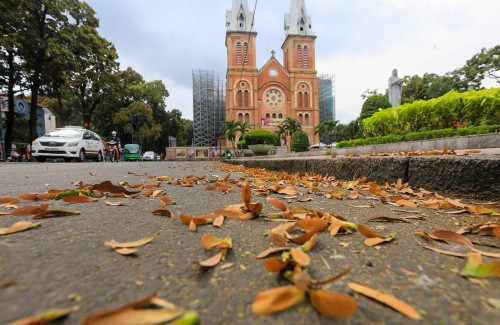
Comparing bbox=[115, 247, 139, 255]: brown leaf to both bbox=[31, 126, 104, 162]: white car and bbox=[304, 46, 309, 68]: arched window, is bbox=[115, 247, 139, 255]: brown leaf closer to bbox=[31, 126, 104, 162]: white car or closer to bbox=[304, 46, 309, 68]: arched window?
bbox=[31, 126, 104, 162]: white car

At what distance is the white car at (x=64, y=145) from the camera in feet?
34.1

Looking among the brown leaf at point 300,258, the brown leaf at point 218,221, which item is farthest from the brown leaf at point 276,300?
the brown leaf at point 218,221

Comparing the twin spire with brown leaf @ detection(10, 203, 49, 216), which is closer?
brown leaf @ detection(10, 203, 49, 216)

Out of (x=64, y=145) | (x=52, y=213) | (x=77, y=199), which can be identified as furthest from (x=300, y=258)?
(x=64, y=145)

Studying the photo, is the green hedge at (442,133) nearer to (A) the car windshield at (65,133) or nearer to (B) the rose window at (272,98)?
(A) the car windshield at (65,133)

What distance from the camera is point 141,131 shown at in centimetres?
3853

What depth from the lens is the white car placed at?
1039cm

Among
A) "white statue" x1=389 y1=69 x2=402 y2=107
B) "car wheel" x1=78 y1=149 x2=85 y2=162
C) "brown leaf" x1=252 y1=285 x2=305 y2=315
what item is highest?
"white statue" x1=389 y1=69 x2=402 y2=107

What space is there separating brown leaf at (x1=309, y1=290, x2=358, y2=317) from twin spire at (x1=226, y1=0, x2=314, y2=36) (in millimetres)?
51229

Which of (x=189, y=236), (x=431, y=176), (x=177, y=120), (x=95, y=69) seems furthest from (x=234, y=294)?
(x=177, y=120)

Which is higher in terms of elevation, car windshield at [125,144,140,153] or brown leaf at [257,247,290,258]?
car windshield at [125,144,140,153]

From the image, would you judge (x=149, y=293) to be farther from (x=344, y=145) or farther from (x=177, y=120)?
(x=177, y=120)

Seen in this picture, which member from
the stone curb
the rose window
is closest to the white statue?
the stone curb

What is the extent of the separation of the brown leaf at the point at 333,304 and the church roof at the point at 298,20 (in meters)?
52.9
